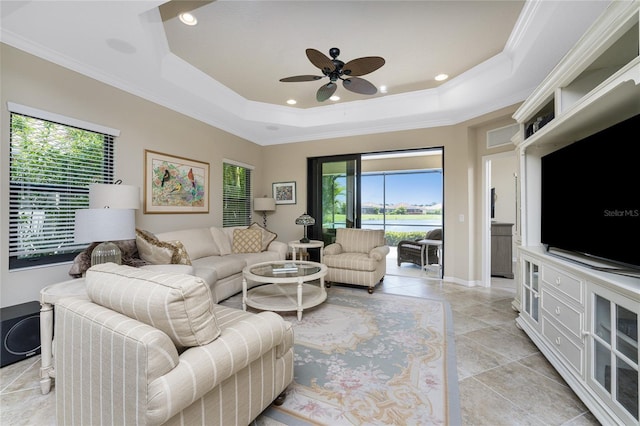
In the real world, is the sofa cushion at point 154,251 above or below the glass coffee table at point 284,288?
above

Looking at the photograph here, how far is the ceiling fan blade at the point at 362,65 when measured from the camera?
2.45 metres

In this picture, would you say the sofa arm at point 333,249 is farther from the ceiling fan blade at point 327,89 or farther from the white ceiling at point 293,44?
the white ceiling at point 293,44

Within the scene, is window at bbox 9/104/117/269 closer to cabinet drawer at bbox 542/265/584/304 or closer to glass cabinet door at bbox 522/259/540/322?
cabinet drawer at bbox 542/265/584/304

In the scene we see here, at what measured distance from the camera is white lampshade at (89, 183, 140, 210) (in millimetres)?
2389

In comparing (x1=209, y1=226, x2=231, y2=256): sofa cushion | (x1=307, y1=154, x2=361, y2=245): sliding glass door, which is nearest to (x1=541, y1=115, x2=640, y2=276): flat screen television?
(x1=307, y1=154, x2=361, y2=245): sliding glass door

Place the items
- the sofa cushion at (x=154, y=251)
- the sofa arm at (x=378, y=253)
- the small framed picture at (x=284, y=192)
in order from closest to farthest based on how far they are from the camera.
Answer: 1. the sofa cushion at (x=154, y=251)
2. the sofa arm at (x=378, y=253)
3. the small framed picture at (x=284, y=192)

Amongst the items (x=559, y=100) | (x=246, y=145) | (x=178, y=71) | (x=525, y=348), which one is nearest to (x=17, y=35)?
(x=178, y=71)

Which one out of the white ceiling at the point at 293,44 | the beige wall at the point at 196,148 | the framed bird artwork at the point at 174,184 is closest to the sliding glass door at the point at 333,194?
the beige wall at the point at 196,148

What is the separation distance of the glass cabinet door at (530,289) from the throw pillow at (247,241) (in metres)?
3.54

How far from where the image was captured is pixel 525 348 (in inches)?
91.4

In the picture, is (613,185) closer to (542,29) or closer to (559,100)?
(559,100)

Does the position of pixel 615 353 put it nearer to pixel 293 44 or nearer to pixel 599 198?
pixel 599 198

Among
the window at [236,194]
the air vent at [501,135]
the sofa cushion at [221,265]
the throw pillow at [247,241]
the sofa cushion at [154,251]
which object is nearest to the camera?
the sofa cushion at [154,251]

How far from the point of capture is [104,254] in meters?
2.18
